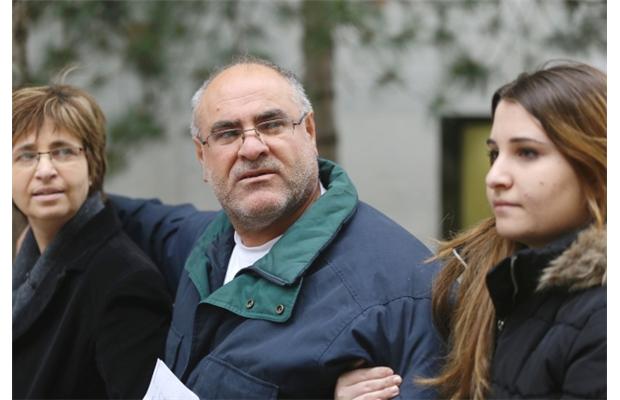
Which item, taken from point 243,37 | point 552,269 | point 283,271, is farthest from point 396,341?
point 243,37

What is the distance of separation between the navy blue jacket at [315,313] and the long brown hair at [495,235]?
0.10m

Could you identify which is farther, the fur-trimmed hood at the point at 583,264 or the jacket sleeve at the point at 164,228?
the jacket sleeve at the point at 164,228

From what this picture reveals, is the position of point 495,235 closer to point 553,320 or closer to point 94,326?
point 553,320

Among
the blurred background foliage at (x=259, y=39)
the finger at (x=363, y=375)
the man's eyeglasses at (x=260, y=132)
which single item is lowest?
the finger at (x=363, y=375)

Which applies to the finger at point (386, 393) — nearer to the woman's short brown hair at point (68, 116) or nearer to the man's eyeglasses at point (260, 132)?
the man's eyeglasses at point (260, 132)

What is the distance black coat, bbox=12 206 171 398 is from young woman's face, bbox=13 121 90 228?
5.0 inches

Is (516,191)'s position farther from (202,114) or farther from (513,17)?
(513,17)

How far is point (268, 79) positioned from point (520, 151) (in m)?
1.01

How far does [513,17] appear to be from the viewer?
246 inches

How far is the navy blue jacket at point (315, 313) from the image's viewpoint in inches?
96.7

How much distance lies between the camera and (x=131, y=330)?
9.41ft

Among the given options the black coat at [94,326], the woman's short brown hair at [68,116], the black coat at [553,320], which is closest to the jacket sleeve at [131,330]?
the black coat at [94,326]

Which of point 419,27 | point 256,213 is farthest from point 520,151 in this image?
point 419,27

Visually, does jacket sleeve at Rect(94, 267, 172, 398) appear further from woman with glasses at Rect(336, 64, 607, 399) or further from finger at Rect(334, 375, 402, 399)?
woman with glasses at Rect(336, 64, 607, 399)
